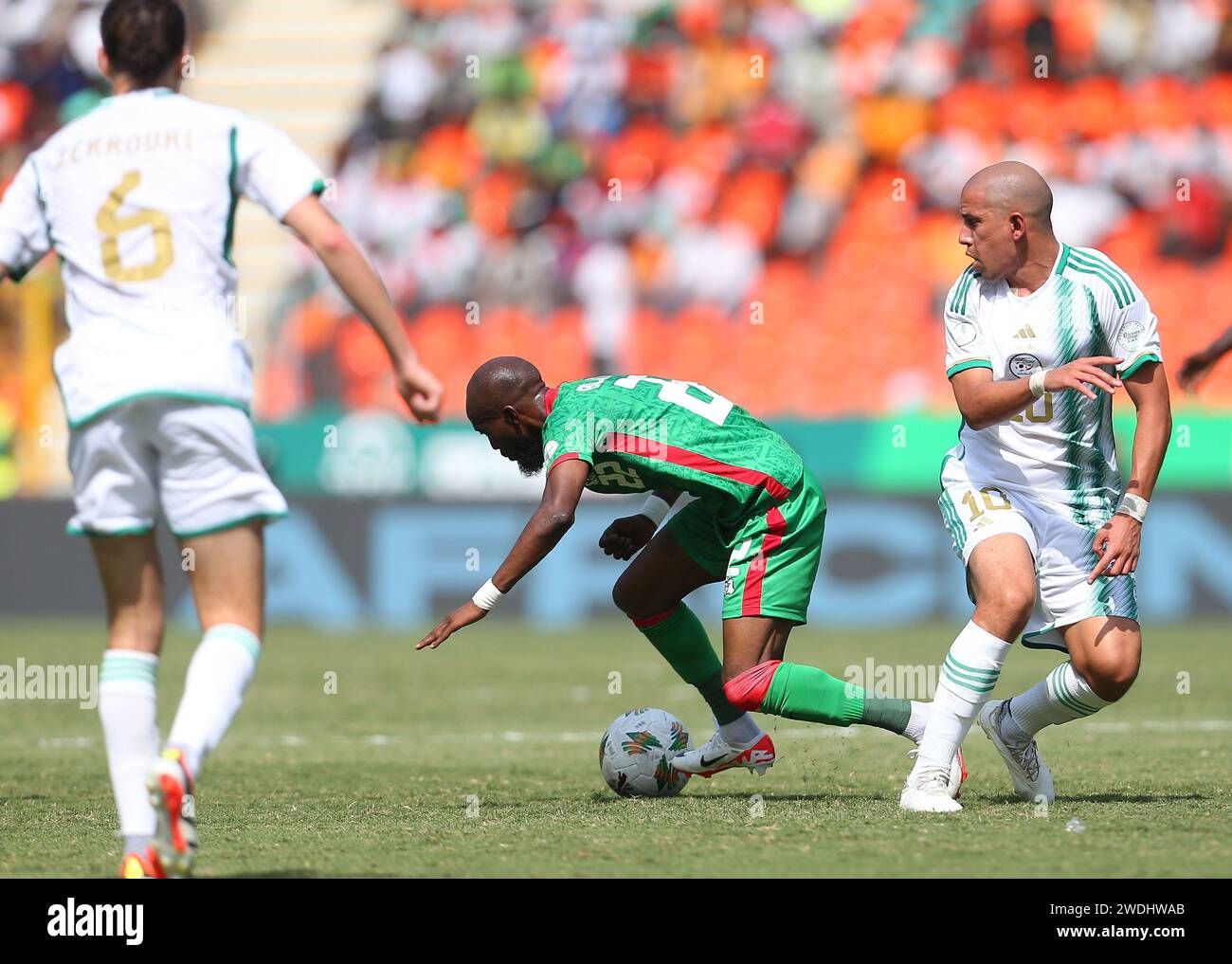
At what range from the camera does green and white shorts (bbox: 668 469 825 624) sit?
19.3ft

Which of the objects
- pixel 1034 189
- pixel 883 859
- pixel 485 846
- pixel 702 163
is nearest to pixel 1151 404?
pixel 1034 189

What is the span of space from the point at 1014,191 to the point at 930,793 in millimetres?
1920

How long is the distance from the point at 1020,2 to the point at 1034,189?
43.9 feet

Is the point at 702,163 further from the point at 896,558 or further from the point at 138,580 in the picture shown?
the point at 138,580

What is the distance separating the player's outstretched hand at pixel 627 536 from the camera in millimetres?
6289

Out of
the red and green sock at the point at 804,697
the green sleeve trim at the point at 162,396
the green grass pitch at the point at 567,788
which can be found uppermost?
the green sleeve trim at the point at 162,396

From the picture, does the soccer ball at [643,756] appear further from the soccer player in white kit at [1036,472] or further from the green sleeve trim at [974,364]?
the green sleeve trim at [974,364]

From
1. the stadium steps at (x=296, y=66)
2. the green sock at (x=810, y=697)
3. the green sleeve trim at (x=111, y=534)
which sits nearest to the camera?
the green sleeve trim at (x=111, y=534)

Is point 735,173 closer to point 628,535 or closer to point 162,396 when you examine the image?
point 628,535

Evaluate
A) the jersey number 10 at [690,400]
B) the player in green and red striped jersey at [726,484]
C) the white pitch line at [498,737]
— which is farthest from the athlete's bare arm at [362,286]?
the white pitch line at [498,737]

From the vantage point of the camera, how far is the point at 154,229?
13.8 feet

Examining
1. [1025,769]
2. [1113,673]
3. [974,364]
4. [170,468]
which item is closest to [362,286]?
[170,468]

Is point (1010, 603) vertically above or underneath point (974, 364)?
underneath

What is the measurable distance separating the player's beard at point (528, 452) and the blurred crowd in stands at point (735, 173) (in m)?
9.69
